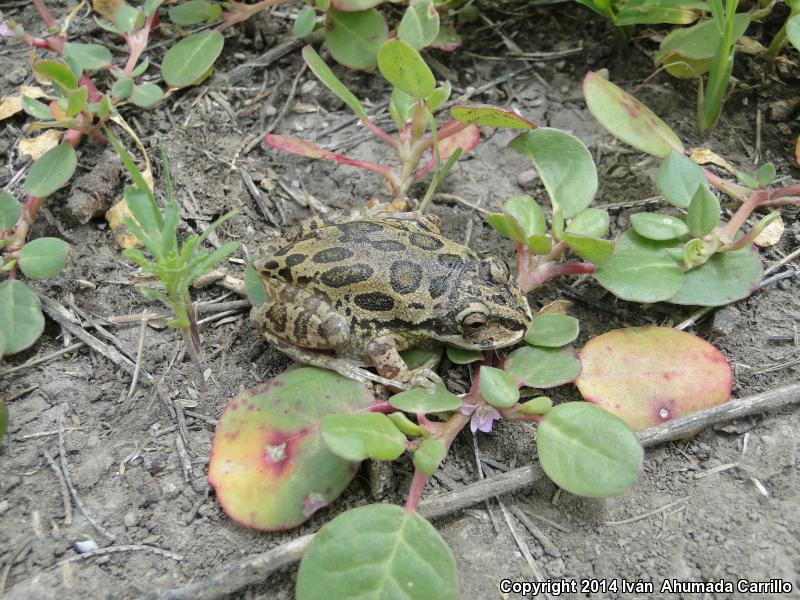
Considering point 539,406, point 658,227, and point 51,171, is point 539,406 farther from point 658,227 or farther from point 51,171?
point 51,171

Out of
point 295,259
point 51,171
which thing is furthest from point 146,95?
point 295,259

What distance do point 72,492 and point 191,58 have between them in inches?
121

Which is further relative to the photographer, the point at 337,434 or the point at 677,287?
the point at 677,287

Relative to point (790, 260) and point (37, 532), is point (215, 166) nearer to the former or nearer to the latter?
point (37, 532)

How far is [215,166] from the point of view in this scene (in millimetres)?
4840

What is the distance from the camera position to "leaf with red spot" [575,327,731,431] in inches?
142

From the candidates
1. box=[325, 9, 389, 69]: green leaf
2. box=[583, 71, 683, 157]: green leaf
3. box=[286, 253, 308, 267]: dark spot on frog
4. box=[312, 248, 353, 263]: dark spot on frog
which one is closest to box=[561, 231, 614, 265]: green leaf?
box=[583, 71, 683, 157]: green leaf

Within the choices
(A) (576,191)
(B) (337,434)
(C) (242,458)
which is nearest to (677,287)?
(A) (576,191)

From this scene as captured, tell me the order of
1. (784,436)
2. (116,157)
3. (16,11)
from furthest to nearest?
Answer: (16,11) → (116,157) → (784,436)

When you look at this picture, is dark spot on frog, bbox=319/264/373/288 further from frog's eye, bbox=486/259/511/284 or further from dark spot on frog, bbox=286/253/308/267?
frog's eye, bbox=486/259/511/284

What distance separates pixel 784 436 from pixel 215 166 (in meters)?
3.90

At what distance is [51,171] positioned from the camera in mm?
4309

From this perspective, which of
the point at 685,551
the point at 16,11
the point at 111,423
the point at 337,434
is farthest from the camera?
the point at 16,11

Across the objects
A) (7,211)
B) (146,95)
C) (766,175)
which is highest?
(146,95)
